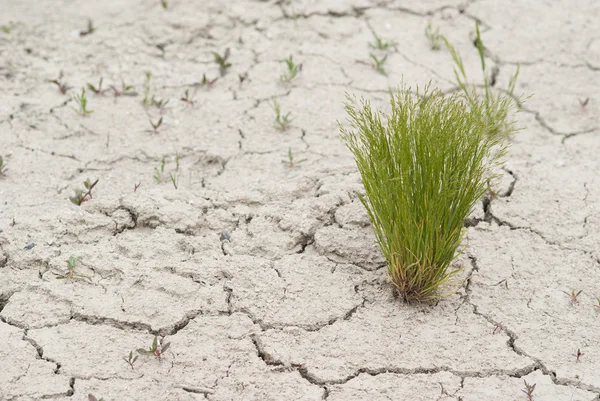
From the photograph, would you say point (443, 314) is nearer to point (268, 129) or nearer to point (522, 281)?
point (522, 281)

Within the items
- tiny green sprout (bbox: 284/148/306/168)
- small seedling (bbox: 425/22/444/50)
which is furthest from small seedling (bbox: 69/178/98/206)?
small seedling (bbox: 425/22/444/50)

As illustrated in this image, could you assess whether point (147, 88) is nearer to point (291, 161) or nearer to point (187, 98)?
point (187, 98)

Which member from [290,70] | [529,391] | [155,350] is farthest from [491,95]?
[155,350]

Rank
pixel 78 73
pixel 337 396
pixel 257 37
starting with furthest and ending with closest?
pixel 257 37
pixel 78 73
pixel 337 396

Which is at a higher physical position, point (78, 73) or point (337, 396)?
point (78, 73)

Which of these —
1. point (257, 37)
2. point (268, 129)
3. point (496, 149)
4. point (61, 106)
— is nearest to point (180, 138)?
point (268, 129)

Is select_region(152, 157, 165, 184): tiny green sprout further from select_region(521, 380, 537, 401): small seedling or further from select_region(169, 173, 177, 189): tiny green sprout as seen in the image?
select_region(521, 380, 537, 401): small seedling

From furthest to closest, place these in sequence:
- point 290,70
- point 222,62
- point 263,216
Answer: point 222,62
point 290,70
point 263,216
